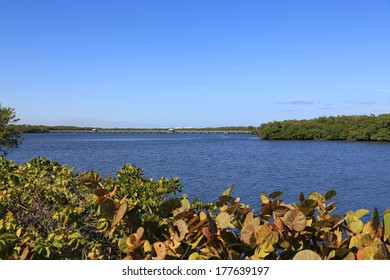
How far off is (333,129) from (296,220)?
118540mm

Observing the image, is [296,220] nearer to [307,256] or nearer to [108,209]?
[307,256]

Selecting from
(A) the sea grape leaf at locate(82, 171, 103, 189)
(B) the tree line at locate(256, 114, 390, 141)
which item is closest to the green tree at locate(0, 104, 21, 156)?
(A) the sea grape leaf at locate(82, 171, 103, 189)

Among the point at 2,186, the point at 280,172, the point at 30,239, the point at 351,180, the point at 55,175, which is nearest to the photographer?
the point at 30,239

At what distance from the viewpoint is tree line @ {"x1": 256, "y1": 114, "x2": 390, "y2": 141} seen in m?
102

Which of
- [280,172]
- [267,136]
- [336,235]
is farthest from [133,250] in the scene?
[267,136]

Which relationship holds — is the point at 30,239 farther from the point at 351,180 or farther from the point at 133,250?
the point at 351,180

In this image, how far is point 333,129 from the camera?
115188 millimetres

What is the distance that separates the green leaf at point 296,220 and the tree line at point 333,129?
10582 centimetres

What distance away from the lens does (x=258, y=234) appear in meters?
2.31

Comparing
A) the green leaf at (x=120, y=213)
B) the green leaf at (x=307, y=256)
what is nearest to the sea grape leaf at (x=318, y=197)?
the green leaf at (x=307, y=256)

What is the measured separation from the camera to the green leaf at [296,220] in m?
2.35

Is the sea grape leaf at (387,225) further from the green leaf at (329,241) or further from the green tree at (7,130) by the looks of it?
the green tree at (7,130)
